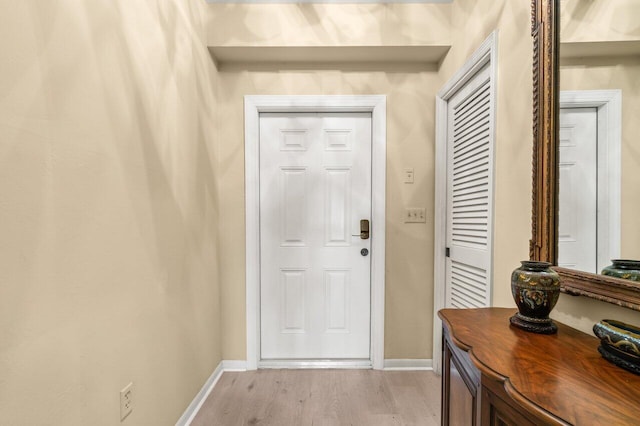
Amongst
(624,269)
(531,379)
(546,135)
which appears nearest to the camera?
(531,379)

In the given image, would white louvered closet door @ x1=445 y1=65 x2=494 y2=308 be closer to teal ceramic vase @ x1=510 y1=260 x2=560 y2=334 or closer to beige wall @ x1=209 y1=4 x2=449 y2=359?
beige wall @ x1=209 y1=4 x2=449 y2=359

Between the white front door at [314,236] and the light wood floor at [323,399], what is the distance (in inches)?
8.0

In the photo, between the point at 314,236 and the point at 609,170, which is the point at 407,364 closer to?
the point at 314,236

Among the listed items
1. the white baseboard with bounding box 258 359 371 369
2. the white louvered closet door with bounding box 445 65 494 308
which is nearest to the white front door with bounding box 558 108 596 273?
the white louvered closet door with bounding box 445 65 494 308

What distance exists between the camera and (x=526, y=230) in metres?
1.23

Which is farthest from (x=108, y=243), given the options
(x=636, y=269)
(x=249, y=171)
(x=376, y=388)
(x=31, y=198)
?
(x=376, y=388)

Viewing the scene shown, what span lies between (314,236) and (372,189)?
59 cm

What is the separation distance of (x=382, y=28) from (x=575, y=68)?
135 centimetres

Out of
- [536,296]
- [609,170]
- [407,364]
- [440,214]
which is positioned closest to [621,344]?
[536,296]

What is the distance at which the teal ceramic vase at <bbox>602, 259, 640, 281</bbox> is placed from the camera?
0.77m

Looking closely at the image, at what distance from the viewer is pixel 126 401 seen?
1.13 m

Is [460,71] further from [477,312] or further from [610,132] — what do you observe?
[477,312]

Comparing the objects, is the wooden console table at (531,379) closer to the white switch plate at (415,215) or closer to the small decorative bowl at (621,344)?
the small decorative bowl at (621,344)

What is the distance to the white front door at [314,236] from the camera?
2225 millimetres
